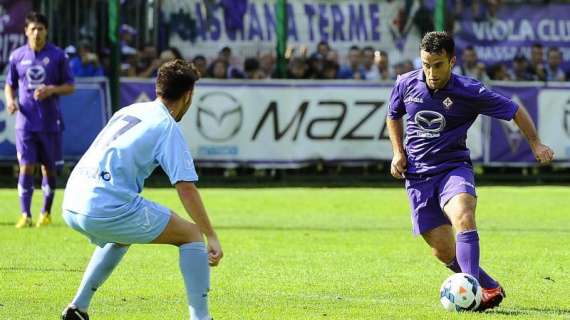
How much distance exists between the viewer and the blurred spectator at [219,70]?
2019 centimetres

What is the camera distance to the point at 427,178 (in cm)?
906

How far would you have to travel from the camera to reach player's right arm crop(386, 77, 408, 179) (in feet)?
29.9

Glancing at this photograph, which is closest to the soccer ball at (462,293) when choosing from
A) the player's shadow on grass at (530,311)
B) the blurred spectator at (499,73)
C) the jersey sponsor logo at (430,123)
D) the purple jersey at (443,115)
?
the player's shadow on grass at (530,311)

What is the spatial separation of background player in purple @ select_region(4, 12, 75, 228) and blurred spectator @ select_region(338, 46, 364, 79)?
6.85 meters

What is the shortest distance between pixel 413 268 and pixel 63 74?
5.46 meters

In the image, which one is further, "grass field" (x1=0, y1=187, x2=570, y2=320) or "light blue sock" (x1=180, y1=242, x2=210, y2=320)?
→ "grass field" (x1=0, y1=187, x2=570, y2=320)

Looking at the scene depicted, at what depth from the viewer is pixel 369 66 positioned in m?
20.7

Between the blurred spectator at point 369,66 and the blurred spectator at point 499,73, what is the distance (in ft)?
6.81

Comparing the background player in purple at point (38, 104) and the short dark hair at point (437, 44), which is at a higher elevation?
the short dark hair at point (437, 44)

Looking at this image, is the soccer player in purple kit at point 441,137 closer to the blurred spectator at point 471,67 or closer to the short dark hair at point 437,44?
the short dark hair at point 437,44

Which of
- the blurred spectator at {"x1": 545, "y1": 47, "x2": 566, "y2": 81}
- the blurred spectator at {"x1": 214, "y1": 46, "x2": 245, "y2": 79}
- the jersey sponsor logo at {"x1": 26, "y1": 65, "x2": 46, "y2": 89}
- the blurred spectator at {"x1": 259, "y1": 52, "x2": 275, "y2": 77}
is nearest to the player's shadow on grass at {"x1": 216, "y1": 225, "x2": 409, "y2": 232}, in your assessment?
the jersey sponsor logo at {"x1": 26, "y1": 65, "x2": 46, "y2": 89}

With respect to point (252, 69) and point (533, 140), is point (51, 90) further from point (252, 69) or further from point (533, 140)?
point (533, 140)

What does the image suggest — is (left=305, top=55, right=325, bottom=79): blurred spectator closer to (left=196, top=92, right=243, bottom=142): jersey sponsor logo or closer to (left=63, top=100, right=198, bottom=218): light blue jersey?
(left=196, top=92, right=243, bottom=142): jersey sponsor logo

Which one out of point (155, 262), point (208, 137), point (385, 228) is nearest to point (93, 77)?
point (208, 137)
